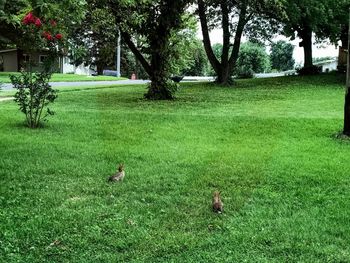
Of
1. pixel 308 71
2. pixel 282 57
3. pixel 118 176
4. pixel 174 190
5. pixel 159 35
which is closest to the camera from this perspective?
pixel 174 190

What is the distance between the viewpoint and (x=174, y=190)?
16.9ft

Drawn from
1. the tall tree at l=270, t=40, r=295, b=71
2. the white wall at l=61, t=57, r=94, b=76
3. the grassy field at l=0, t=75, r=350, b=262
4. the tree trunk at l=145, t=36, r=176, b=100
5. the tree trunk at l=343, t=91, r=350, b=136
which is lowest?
the grassy field at l=0, t=75, r=350, b=262

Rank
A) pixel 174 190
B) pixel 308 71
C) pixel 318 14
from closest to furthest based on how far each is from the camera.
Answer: pixel 174 190 < pixel 318 14 < pixel 308 71

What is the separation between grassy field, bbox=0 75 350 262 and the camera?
12.2 feet

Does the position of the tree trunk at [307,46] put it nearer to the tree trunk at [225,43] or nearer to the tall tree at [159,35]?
the tree trunk at [225,43]

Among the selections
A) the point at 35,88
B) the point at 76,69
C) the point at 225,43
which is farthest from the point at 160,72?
the point at 76,69

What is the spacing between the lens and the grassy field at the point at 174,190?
3717 millimetres

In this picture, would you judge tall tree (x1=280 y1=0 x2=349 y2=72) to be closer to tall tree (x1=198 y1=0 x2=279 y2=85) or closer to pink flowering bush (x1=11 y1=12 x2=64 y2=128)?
tall tree (x1=198 y1=0 x2=279 y2=85)

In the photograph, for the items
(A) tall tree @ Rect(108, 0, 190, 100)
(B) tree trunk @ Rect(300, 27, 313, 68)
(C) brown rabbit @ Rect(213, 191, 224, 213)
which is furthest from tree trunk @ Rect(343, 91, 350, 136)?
(B) tree trunk @ Rect(300, 27, 313, 68)

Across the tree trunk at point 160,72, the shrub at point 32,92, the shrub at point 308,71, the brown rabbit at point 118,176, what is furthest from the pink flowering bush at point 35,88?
the shrub at point 308,71

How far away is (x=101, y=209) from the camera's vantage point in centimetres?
453

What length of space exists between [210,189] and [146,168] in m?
1.09

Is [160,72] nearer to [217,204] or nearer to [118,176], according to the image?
[118,176]

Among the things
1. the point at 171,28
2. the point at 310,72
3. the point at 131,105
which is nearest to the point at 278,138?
the point at 131,105
